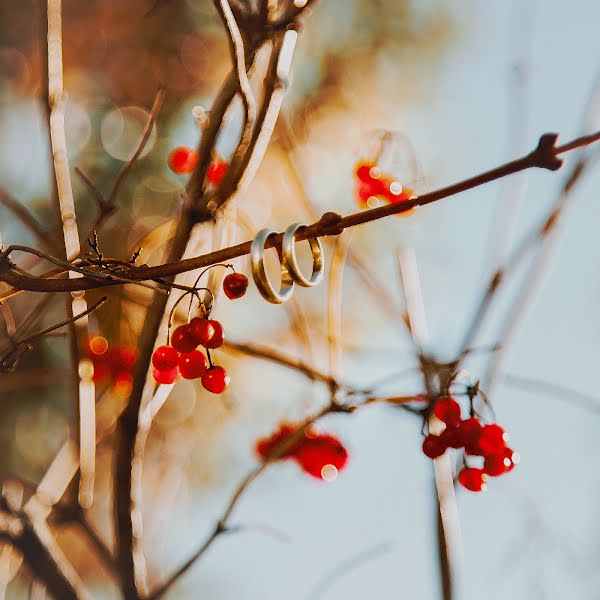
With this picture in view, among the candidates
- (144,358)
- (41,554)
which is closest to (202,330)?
(144,358)

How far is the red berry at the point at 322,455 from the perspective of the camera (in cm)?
126

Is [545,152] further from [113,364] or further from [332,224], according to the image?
[113,364]

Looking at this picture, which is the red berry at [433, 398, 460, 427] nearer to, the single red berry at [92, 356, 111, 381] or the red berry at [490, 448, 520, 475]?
the red berry at [490, 448, 520, 475]

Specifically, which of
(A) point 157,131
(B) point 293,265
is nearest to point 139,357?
(B) point 293,265

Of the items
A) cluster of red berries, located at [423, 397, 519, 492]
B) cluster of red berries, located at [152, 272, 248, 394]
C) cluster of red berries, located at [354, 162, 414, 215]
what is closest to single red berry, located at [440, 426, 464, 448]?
cluster of red berries, located at [423, 397, 519, 492]

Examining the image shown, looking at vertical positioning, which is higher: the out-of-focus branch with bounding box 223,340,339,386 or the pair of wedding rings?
the out-of-focus branch with bounding box 223,340,339,386

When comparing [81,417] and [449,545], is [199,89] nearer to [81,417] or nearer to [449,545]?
[81,417]

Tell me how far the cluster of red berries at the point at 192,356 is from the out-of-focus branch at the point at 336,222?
20 cm

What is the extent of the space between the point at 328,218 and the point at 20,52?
2384mm

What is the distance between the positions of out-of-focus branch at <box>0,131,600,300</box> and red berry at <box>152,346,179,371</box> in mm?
229

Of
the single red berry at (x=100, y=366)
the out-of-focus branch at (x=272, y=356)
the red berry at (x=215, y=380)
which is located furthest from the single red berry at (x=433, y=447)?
the single red berry at (x=100, y=366)

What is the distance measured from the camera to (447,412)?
90 cm

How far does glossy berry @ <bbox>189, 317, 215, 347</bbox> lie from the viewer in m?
0.75

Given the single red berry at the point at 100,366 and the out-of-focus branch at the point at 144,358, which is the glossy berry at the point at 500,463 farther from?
the single red berry at the point at 100,366
